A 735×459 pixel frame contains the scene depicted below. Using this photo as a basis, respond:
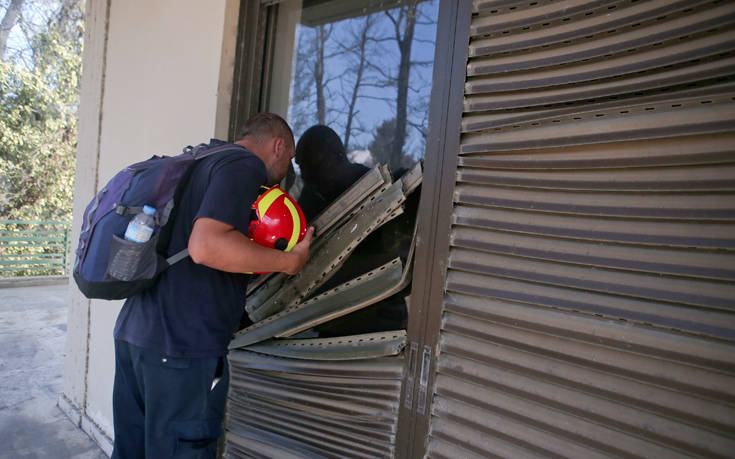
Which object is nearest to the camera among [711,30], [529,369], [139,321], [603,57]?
[711,30]

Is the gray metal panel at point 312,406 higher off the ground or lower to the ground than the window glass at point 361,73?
lower

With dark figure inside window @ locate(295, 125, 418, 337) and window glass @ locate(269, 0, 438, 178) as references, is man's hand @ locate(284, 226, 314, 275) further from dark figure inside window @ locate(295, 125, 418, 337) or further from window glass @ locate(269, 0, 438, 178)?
window glass @ locate(269, 0, 438, 178)

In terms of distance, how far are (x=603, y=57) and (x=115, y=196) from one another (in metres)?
1.81

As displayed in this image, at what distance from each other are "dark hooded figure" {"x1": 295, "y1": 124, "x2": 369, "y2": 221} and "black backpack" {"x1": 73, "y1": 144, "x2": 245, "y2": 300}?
623 mm

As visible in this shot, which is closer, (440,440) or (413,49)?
(440,440)

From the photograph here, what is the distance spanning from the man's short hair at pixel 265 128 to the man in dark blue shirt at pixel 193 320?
119 mm

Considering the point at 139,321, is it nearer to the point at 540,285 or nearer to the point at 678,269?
the point at 540,285

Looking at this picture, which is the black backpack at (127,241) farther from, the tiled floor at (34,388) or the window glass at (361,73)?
the tiled floor at (34,388)

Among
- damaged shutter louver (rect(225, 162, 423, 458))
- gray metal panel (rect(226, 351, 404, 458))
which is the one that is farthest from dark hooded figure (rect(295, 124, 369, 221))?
gray metal panel (rect(226, 351, 404, 458))

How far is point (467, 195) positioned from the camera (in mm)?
1588

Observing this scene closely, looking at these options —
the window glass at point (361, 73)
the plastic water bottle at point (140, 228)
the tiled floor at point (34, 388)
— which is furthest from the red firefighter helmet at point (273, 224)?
the tiled floor at point (34, 388)

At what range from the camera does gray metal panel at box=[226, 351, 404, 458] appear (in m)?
1.85

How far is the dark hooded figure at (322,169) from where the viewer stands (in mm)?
2496

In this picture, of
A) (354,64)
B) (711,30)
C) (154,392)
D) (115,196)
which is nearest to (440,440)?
(154,392)
